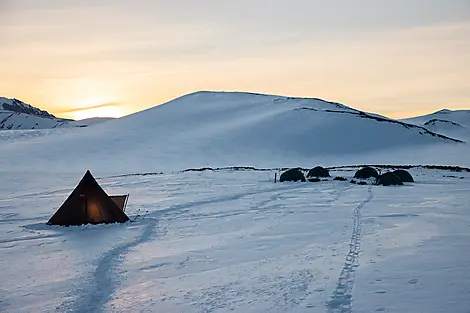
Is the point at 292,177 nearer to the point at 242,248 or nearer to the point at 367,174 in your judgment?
the point at 367,174

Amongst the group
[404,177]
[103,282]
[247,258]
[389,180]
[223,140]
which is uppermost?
[223,140]

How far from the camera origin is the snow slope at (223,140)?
2191 inches

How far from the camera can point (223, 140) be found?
65.2m

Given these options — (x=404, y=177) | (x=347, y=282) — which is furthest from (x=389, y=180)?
(x=347, y=282)

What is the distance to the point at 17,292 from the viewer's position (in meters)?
9.18

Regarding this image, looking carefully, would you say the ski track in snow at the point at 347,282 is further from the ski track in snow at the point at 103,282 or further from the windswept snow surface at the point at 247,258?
the ski track in snow at the point at 103,282

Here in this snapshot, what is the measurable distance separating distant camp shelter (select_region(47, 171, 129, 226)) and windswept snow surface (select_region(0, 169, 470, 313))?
0.50 m

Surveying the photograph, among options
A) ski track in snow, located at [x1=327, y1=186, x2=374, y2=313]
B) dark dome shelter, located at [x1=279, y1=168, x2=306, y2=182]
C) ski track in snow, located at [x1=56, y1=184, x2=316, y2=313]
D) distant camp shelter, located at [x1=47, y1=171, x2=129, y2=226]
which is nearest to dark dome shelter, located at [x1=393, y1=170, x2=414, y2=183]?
dark dome shelter, located at [x1=279, y1=168, x2=306, y2=182]

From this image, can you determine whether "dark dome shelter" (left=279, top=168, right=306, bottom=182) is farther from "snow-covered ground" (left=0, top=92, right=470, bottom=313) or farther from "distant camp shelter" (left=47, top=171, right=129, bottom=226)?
"distant camp shelter" (left=47, top=171, right=129, bottom=226)

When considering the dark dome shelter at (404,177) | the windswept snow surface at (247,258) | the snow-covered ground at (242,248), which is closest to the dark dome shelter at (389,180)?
the dark dome shelter at (404,177)

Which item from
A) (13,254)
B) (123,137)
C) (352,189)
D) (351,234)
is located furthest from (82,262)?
(123,137)

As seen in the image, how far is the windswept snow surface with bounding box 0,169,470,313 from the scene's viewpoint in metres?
8.16

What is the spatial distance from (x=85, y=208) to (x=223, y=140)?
160 ft

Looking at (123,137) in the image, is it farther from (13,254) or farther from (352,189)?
(13,254)
